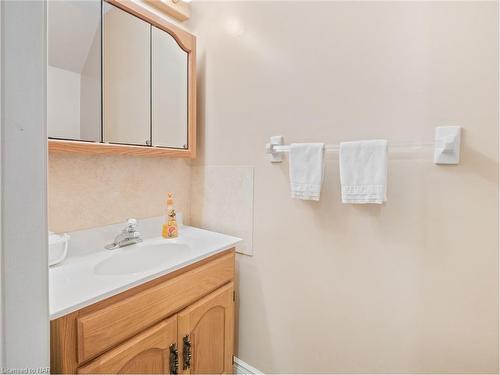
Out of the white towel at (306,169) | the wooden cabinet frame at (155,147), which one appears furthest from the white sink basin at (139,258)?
the white towel at (306,169)

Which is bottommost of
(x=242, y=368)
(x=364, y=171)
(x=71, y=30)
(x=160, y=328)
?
(x=242, y=368)

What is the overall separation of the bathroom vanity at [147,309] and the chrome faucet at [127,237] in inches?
1.5

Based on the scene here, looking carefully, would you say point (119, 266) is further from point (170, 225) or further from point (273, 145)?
point (273, 145)

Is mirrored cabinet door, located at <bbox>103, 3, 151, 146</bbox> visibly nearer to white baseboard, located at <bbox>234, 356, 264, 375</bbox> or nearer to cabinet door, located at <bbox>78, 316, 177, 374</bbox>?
cabinet door, located at <bbox>78, 316, 177, 374</bbox>

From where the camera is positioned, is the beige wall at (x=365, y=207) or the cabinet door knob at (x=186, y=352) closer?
the beige wall at (x=365, y=207)

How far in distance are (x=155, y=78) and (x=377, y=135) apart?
1.13 metres

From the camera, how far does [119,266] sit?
1185 millimetres

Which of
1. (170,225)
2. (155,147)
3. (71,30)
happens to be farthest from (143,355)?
(71,30)

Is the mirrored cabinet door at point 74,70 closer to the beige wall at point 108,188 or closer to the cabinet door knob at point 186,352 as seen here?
the beige wall at point 108,188

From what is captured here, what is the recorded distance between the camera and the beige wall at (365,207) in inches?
34.9

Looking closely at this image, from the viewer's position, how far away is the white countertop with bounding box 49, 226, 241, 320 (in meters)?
0.77

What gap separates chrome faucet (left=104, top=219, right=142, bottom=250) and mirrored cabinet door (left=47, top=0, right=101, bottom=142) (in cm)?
43

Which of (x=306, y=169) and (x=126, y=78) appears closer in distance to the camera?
(x=306, y=169)

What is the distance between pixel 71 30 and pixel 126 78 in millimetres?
261
